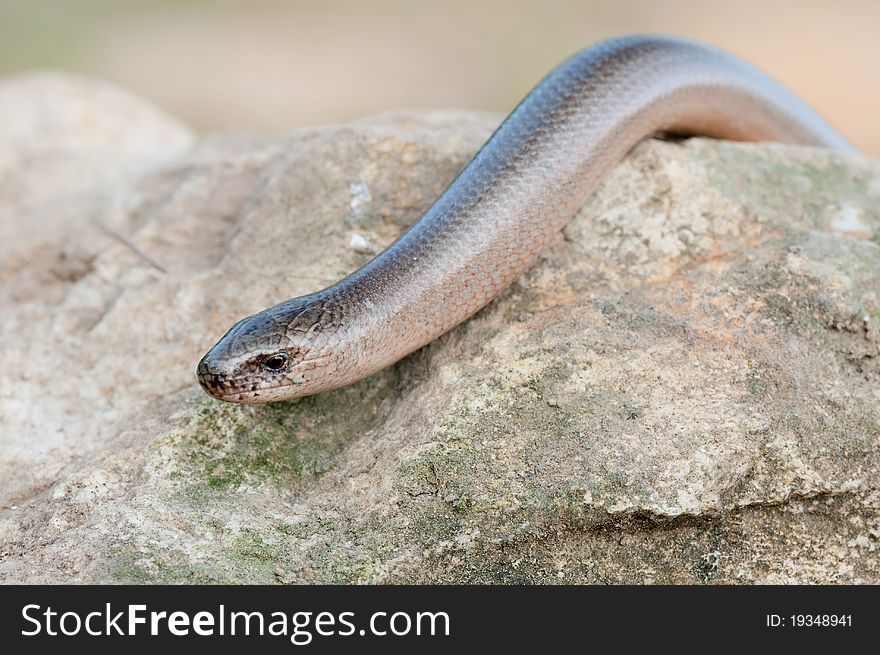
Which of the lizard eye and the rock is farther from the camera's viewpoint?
the lizard eye

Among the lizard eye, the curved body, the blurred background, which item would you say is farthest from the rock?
the blurred background

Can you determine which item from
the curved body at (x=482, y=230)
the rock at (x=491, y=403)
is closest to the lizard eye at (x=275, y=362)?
the curved body at (x=482, y=230)

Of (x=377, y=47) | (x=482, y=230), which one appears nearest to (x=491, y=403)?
(x=482, y=230)

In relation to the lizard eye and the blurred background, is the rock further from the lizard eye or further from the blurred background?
the blurred background

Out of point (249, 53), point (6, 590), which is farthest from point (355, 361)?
point (249, 53)

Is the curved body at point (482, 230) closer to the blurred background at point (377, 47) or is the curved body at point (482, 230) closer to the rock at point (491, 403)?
the rock at point (491, 403)

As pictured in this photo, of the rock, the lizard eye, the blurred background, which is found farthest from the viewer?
the blurred background

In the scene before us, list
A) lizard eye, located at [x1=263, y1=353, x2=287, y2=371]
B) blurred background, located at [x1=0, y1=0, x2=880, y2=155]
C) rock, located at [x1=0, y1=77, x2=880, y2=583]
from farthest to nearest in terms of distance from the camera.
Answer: blurred background, located at [x1=0, y1=0, x2=880, y2=155] → lizard eye, located at [x1=263, y1=353, x2=287, y2=371] → rock, located at [x1=0, y1=77, x2=880, y2=583]

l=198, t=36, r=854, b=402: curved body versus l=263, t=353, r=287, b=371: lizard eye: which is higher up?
l=198, t=36, r=854, b=402: curved body
